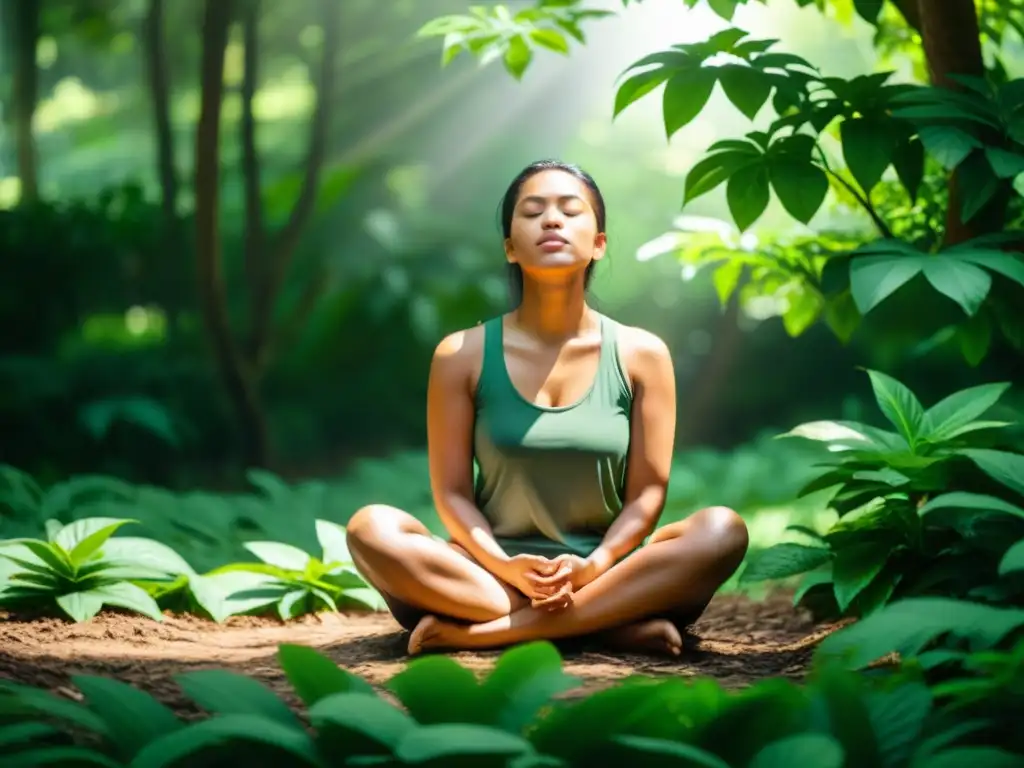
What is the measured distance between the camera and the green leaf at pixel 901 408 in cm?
295

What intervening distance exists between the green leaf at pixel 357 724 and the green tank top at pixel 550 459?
1.05m

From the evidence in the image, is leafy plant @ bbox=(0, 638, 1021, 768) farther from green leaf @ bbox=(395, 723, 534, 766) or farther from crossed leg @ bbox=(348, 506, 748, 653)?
crossed leg @ bbox=(348, 506, 748, 653)

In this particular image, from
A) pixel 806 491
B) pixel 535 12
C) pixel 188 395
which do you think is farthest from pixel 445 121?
pixel 806 491

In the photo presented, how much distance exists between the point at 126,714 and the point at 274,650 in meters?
1.07

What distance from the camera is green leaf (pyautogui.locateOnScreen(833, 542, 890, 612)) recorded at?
2.75 metres

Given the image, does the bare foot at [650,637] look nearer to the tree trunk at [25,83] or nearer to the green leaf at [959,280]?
the green leaf at [959,280]

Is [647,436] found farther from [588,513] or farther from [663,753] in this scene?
[663,753]

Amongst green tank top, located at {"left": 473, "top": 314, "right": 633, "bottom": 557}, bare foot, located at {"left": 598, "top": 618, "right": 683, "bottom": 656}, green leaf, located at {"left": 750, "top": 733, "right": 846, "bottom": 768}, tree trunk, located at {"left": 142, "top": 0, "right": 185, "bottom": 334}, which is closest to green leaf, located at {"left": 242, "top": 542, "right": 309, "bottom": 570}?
green tank top, located at {"left": 473, "top": 314, "right": 633, "bottom": 557}

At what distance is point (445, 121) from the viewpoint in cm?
1132

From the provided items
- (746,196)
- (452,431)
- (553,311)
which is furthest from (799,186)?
(452,431)

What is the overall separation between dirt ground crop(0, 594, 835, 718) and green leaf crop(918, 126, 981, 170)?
1.24 metres

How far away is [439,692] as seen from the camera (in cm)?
191

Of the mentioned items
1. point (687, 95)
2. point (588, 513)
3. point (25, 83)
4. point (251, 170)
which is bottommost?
point (588, 513)

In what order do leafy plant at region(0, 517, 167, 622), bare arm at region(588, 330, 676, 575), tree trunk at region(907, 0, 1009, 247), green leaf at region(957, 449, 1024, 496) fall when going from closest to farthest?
green leaf at region(957, 449, 1024, 496) < bare arm at region(588, 330, 676, 575) < tree trunk at region(907, 0, 1009, 247) < leafy plant at region(0, 517, 167, 622)
